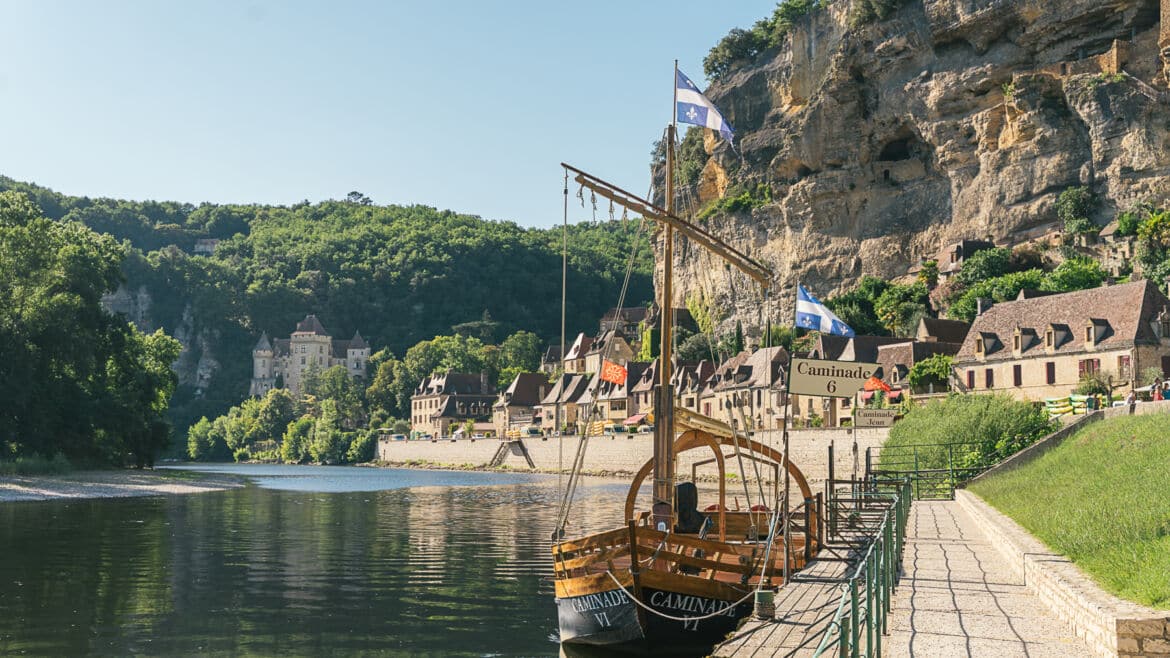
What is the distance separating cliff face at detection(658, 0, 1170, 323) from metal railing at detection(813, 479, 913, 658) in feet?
197

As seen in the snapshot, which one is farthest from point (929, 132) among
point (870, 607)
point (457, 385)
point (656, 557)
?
point (870, 607)

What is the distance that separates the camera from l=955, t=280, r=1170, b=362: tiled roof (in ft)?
181

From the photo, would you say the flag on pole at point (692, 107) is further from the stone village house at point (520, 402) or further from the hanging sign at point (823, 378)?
the stone village house at point (520, 402)

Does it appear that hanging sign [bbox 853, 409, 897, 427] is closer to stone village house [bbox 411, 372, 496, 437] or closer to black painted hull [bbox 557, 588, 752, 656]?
black painted hull [bbox 557, 588, 752, 656]

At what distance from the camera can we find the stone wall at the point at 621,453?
5947cm

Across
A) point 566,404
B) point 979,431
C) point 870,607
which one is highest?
point 566,404

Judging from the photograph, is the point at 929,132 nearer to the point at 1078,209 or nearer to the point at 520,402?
the point at 1078,209

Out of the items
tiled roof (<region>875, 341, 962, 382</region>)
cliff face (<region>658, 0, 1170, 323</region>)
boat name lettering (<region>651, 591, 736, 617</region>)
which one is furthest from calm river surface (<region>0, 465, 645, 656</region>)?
cliff face (<region>658, 0, 1170, 323</region>)

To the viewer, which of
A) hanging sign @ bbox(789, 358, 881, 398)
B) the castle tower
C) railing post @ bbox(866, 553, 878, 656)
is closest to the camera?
railing post @ bbox(866, 553, 878, 656)

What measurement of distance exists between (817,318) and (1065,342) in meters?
33.3

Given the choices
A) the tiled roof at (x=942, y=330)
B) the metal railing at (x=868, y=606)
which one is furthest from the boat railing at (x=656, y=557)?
the tiled roof at (x=942, y=330)

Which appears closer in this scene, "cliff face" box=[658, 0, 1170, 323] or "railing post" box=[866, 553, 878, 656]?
"railing post" box=[866, 553, 878, 656]

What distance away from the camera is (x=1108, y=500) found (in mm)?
19641

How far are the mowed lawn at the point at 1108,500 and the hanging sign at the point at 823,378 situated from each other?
392 cm
